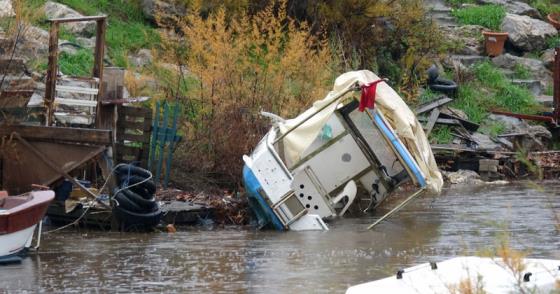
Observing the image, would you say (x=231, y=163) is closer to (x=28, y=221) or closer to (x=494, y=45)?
(x=28, y=221)

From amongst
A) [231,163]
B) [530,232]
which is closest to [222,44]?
[231,163]

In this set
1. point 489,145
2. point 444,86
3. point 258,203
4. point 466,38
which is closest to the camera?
point 258,203

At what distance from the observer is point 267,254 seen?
18.3 meters

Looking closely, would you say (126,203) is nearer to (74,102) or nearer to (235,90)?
(74,102)

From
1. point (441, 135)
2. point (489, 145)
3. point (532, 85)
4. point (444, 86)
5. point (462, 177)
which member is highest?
point (444, 86)

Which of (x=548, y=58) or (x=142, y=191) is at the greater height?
(x=142, y=191)

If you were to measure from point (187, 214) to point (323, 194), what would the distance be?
7.79 feet

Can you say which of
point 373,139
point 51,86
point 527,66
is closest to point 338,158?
point 373,139

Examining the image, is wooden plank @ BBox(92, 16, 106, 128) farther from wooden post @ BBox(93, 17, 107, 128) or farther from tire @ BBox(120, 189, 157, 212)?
tire @ BBox(120, 189, 157, 212)

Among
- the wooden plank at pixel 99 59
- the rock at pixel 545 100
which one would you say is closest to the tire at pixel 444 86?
the rock at pixel 545 100

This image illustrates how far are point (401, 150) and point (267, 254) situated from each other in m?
3.44

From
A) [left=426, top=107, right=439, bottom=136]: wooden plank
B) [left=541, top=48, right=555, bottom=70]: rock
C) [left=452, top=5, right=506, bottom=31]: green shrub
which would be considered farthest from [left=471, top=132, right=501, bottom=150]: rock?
[left=452, top=5, right=506, bottom=31]: green shrub

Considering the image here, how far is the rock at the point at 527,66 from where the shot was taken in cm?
4031

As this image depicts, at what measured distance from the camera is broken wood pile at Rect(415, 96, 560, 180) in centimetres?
3044
